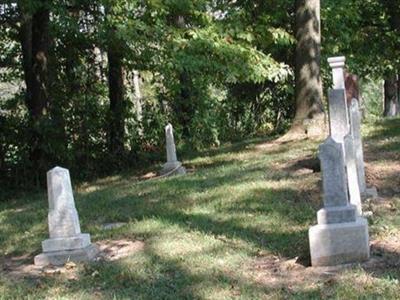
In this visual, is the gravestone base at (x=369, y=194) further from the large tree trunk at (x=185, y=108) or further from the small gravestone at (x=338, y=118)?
the large tree trunk at (x=185, y=108)

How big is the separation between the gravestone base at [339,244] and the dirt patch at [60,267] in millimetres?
2244

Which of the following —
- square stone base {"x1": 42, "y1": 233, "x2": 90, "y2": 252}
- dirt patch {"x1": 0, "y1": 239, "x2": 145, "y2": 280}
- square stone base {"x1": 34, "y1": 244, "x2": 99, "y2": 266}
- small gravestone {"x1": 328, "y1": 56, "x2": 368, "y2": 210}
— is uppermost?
small gravestone {"x1": 328, "y1": 56, "x2": 368, "y2": 210}

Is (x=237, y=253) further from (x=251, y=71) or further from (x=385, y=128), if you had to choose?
(x=385, y=128)

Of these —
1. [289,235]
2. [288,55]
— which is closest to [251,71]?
[289,235]

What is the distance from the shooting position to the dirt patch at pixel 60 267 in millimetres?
7152

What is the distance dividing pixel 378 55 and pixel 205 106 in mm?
8971

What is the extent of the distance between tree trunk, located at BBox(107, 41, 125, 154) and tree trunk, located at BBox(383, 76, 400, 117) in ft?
38.8

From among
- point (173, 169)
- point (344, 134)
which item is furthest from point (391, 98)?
point (344, 134)

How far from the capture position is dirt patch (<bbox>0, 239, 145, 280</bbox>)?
23.5 feet

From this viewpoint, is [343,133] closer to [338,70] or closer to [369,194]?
[338,70]

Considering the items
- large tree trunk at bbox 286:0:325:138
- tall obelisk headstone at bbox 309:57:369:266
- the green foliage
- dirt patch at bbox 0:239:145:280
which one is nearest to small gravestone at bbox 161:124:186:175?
the green foliage

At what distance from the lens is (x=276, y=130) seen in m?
22.5

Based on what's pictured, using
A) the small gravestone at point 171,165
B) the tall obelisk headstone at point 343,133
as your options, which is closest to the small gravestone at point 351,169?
the tall obelisk headstone at point 343,133

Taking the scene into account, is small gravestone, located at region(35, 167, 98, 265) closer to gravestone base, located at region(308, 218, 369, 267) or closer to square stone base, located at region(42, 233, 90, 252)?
square stone base, located at region(42, 233, 90, 252)
